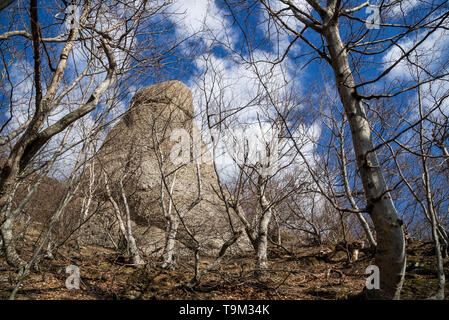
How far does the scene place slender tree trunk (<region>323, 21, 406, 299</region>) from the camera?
190 cm

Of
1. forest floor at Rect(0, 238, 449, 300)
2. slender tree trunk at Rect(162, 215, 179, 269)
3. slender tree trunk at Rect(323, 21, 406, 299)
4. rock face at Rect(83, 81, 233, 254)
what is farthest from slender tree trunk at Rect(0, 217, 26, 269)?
slender tree trunk at Rect(323, 21, 406, 299)

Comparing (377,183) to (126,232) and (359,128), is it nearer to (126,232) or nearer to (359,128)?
(359,128)

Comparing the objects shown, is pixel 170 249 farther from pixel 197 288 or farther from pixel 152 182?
pixel 152 182

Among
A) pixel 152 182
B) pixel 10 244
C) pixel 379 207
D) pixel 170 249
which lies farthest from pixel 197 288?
pixel 152 182

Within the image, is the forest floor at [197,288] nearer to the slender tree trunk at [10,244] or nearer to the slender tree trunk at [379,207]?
the slender tree trunk at [10,244]

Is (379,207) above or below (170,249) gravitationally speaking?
above

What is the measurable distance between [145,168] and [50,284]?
6.52 m

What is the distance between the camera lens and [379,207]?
1.95m

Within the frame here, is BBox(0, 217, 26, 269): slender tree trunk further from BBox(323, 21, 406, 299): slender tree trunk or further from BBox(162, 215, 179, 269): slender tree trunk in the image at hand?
BBox(323, 21, 406, 299): slender tree trunk

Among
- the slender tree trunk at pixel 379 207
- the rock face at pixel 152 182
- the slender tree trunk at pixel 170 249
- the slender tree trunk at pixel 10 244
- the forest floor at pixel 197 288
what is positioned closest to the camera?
the slender tree trunk at pixel 379 207

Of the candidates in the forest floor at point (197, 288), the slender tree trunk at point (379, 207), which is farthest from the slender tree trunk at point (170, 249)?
the slender tree trunk at point (379, 207)

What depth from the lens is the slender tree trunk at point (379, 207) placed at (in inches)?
74.8

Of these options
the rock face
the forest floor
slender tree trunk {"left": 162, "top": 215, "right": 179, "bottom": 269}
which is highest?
the rock face
